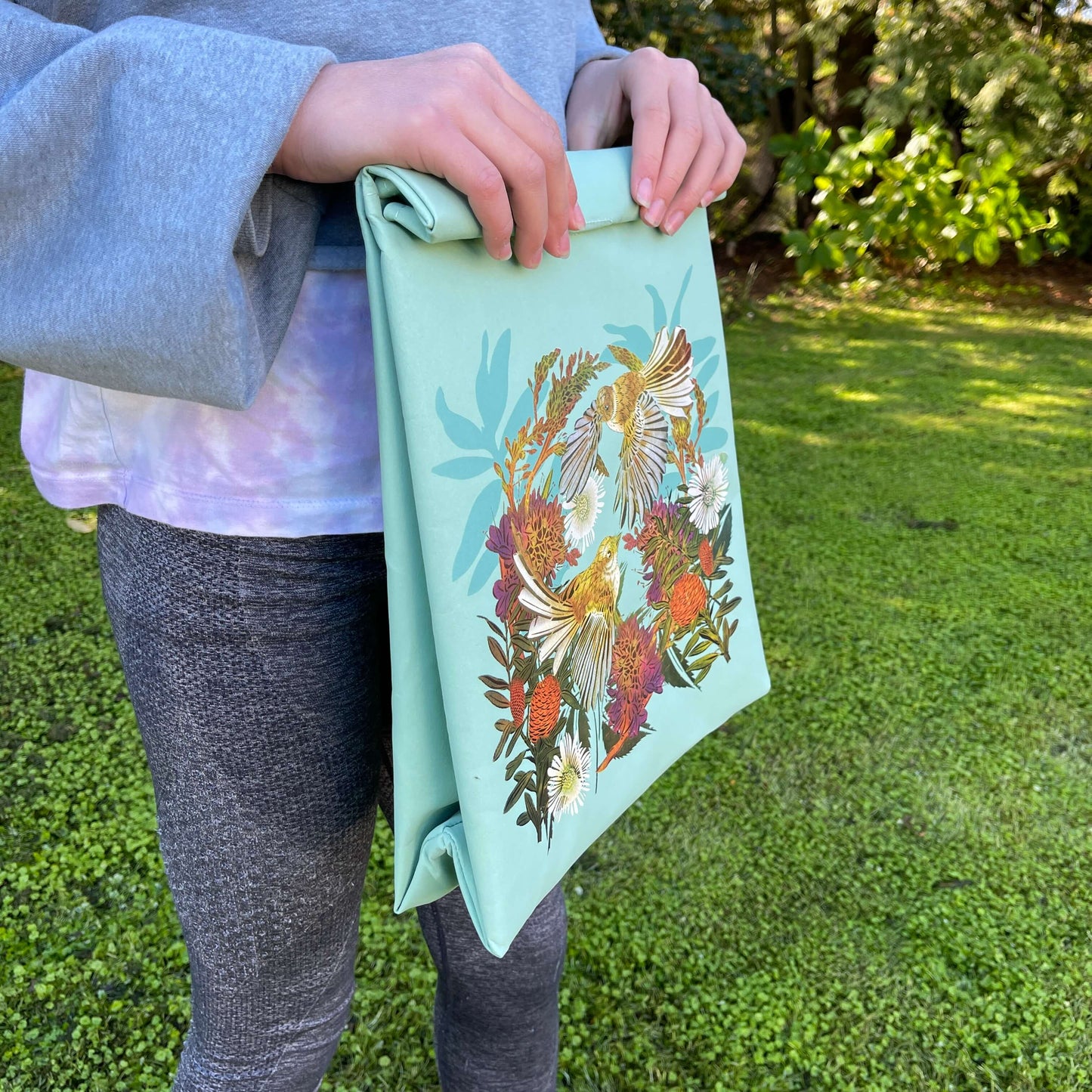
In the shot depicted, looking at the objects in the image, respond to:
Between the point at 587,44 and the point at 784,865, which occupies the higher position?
the point at 587,44

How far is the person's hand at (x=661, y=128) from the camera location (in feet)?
2.66

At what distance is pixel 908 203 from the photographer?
20.7 ft

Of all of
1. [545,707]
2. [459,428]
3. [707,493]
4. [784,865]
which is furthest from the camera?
[784,865]

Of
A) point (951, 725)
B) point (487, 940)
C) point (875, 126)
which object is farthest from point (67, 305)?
point (875, 126)

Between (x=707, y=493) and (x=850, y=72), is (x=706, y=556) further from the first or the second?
(x=850, y=72)

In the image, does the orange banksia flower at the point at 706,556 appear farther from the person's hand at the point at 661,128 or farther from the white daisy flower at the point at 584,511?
the person's hand at the point at 661,128

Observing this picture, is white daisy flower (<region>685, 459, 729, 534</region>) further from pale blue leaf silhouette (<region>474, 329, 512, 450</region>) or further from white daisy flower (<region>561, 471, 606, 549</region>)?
pale blue leaf silhouette (<region>474, 329, 512, 450</region>)

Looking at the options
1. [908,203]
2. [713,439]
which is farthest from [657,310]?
[908,203]

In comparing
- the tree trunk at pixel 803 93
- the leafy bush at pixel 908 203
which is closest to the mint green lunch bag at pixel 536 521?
the leafy bush at pixel 908 203

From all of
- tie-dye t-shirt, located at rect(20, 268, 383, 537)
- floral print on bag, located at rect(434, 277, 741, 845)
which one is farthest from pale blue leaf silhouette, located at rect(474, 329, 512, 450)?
tie-dye t-shirt, located at rect(20, 268, 383, 537)

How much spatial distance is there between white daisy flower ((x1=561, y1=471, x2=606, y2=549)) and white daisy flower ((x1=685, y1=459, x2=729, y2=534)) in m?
0.15

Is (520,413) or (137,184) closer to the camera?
(137,184)

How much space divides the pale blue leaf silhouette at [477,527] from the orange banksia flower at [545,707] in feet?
0.43

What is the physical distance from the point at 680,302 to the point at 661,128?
0.51 ft
